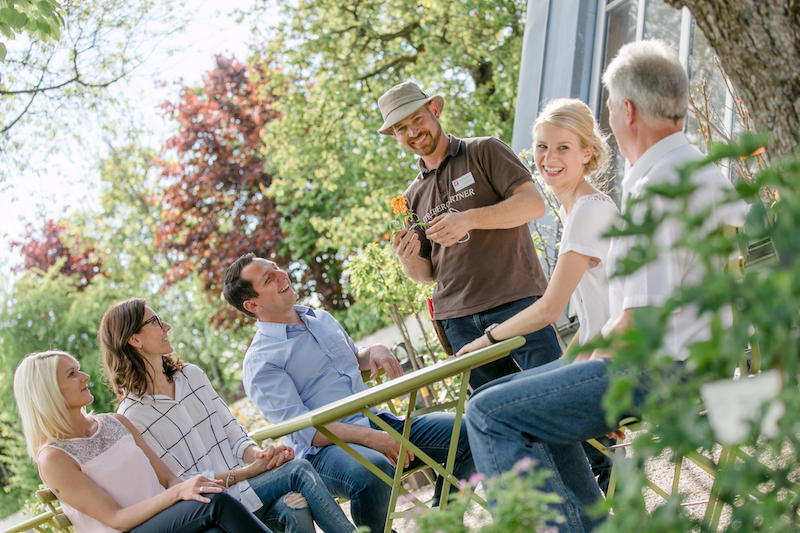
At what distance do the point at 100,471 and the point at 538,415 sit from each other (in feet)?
5.39

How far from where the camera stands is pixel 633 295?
1691 millimetres

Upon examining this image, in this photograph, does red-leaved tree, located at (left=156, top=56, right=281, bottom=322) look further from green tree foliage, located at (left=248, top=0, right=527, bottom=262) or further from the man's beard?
the man's beard

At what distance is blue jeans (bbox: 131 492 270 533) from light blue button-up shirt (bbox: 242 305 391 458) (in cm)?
55

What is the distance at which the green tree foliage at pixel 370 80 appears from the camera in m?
8.76

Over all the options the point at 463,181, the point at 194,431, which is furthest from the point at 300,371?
the point at 463,181

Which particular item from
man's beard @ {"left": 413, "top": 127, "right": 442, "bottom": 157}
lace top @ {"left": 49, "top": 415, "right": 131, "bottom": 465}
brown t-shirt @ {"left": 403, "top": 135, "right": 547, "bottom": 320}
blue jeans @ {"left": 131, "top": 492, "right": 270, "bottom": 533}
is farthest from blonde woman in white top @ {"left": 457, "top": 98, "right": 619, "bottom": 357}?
lace top @ {"left": 49, "top": 415, "right": 131, "bottom": 465}

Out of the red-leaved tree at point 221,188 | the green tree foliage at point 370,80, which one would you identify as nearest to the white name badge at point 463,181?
the green tree foliage at point 370,80

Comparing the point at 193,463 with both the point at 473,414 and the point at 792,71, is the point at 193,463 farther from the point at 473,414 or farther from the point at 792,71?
the point at 792,71

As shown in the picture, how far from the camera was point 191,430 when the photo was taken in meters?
2.89

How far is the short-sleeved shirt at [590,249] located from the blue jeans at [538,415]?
450 mm

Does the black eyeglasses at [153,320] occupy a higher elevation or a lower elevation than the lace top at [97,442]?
higher

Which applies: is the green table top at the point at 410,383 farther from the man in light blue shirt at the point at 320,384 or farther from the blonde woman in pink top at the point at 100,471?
the man in light blue shirt at the point at 320,384

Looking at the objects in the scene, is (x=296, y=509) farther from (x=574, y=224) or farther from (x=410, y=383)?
(x=574, y=224)

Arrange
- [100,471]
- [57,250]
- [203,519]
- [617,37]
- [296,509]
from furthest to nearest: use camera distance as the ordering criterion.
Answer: [57,250] < [617,37] < [296,509] < [100,471] < [203,519]
